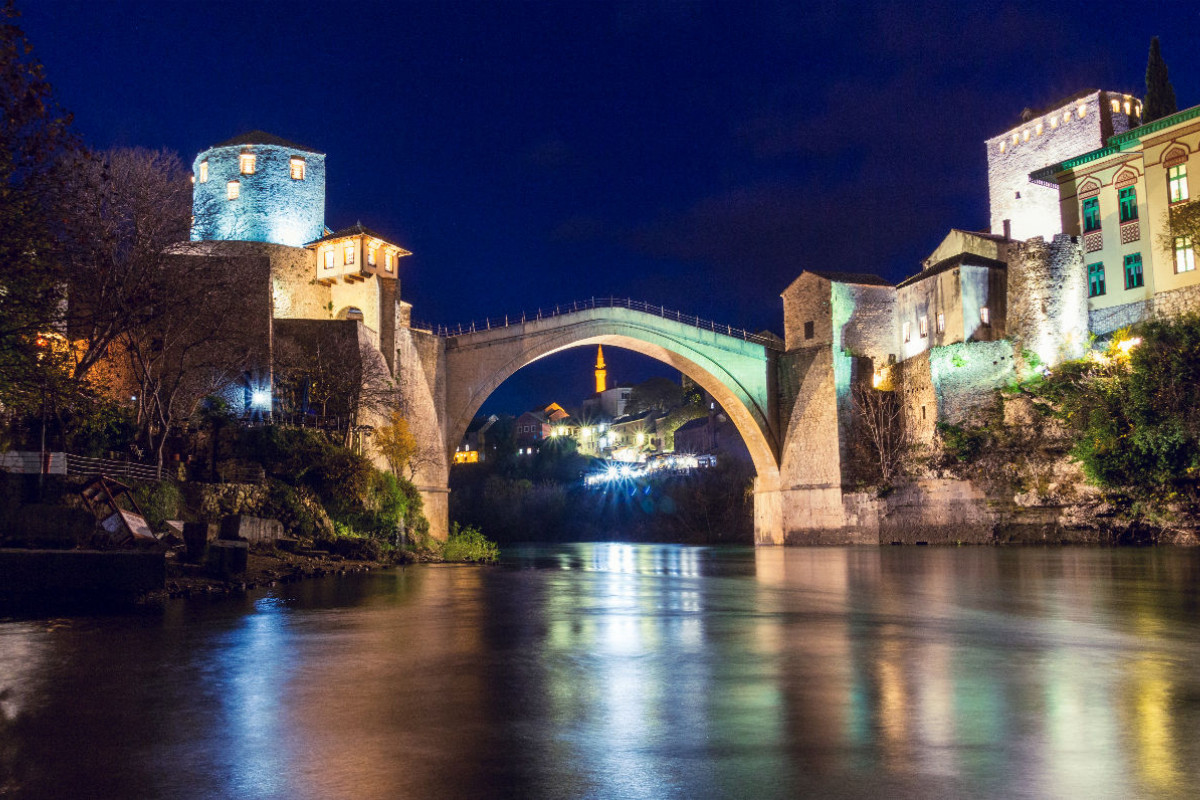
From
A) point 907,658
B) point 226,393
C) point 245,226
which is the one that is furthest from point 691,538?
point 907,658

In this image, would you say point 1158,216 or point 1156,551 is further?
point 1158,216

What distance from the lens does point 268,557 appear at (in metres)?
16.0

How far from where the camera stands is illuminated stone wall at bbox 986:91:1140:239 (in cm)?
3859

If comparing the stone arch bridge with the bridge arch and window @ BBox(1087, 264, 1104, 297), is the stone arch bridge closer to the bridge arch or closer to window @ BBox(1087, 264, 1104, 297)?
the bridge arch

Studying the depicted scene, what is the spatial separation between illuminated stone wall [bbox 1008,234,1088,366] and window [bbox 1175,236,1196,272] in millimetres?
3555

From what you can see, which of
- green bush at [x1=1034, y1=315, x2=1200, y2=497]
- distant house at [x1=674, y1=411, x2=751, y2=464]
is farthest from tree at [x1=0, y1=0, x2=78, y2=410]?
distant house at [x1=674, y1=411, x2=751, y2=464]

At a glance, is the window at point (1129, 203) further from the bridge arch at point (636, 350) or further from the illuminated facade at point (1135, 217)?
the bridge arch at point (636, 350)

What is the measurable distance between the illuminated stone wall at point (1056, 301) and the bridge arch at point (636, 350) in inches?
413

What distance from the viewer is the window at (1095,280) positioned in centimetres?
3116

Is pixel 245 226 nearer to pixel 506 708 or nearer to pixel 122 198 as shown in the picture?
pixel 122 198

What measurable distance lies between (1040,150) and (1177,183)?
12886 millimetres

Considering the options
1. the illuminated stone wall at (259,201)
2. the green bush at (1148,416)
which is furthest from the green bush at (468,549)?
the green bush at (1148,416)

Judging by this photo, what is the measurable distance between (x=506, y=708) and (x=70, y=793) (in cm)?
215

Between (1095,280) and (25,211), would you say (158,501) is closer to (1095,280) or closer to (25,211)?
(25,211)
